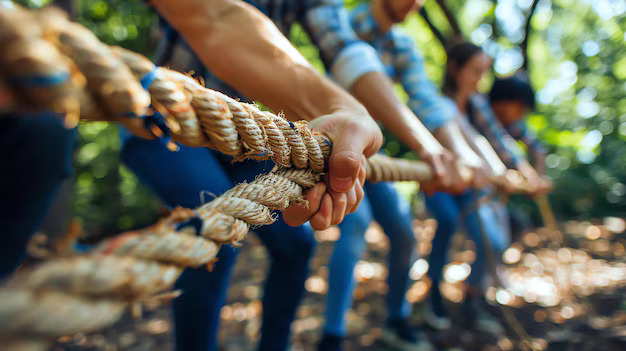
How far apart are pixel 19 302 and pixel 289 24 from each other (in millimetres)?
1531

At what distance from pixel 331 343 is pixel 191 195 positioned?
135cm

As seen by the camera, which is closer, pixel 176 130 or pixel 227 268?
pixel 176 130

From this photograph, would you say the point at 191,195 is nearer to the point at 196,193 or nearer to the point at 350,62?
the point at 196,193

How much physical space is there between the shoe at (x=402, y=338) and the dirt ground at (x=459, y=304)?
86mm

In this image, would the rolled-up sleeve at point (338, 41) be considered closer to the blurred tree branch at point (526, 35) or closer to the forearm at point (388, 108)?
the forearm at point (388, 108)

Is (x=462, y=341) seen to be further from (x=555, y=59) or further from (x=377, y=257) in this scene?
(x=555, y=59)

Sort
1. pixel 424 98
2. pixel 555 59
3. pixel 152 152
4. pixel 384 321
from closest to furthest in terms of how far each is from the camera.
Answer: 1. pixel 152 152
2. pixel 424 98
3. pixel 384 321
4. pixel 555 59

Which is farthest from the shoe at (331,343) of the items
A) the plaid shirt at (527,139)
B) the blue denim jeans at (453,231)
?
the plaid shirt at (527,139)

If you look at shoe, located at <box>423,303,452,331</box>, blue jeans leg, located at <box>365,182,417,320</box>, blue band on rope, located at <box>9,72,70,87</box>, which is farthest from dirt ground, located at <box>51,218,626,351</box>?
blue band on rope, located at <box>9,72,70,87</box>

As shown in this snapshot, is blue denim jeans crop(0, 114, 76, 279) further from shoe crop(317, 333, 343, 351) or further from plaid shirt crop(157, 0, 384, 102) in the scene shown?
shoe crop(317, 333, 343, 351)

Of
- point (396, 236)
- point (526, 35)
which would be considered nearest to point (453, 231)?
point (396, 236)

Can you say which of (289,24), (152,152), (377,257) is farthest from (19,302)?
(377,257)

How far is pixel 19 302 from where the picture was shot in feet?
1.11

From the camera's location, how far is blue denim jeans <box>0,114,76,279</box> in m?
0.53
